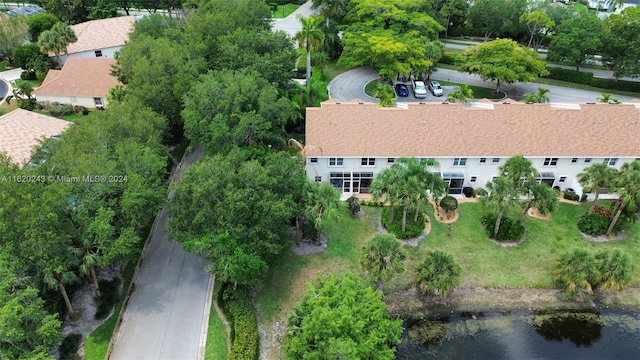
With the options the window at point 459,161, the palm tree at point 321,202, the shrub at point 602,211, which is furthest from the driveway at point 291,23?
the shrub at point 602,211

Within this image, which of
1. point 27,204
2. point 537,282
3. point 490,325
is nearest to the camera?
point 27,204

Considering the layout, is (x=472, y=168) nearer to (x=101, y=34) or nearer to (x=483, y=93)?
(x=483, y=93)

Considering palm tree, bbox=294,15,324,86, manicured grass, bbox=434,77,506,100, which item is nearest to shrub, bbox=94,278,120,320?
palm tree, bbox=294,15,324,86

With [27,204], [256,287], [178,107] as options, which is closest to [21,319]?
[27,204]

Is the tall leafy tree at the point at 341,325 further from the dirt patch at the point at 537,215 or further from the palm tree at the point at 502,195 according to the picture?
the dirt patch at the point at 537,215

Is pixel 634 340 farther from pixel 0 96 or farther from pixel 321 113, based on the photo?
pixel 0 96

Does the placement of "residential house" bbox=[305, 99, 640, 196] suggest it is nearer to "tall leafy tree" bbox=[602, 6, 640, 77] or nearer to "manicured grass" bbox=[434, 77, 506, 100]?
"manicured grass" bbox=[434, 77, 506, 100]
